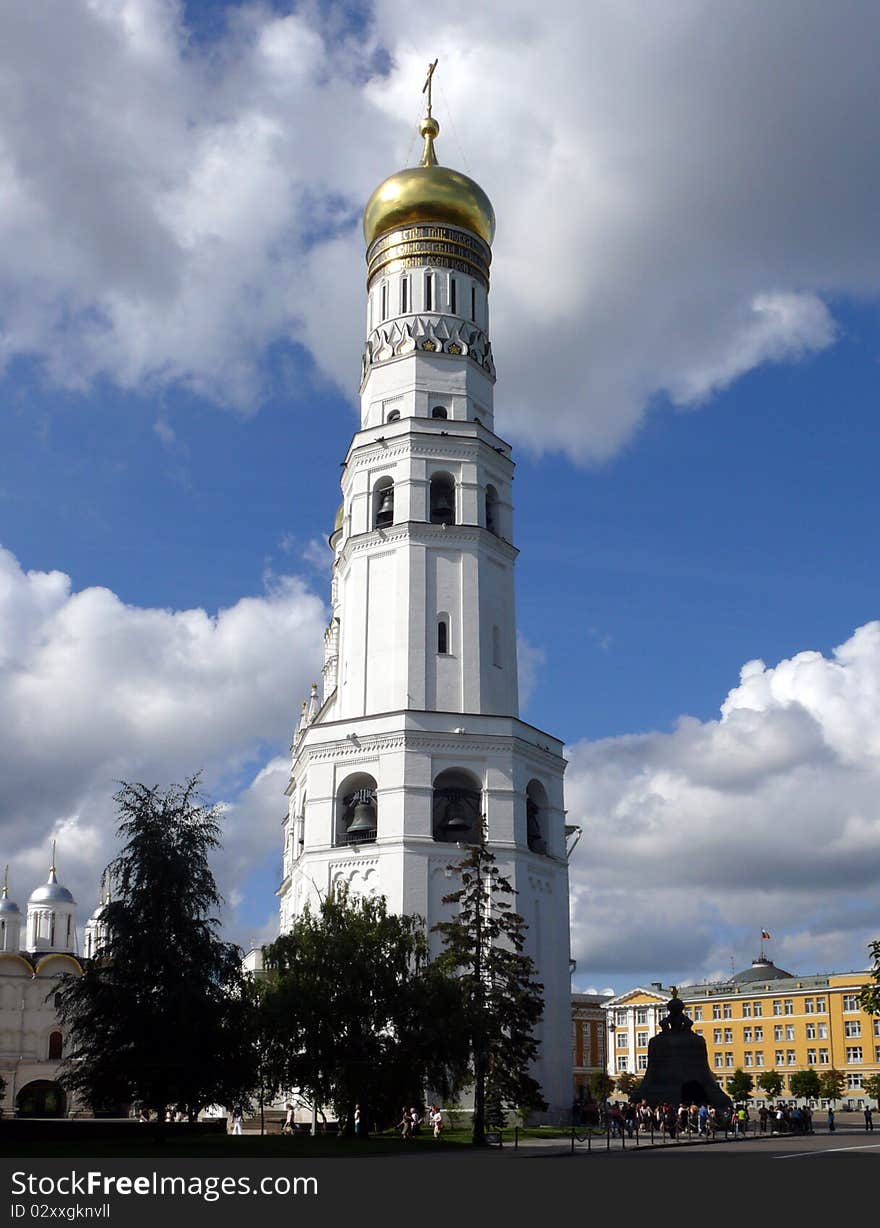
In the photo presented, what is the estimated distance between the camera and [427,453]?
141 ft

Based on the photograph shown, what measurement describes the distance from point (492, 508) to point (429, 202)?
36.0 ft

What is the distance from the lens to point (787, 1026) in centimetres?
9281

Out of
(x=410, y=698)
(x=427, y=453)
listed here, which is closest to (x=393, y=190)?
(x=427, y=453)

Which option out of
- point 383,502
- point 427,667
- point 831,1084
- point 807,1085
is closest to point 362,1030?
point 427,667

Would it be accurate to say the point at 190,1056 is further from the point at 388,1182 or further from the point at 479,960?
the point at 388,1182

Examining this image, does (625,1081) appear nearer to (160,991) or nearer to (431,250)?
(431,250)

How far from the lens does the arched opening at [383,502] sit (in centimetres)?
4309

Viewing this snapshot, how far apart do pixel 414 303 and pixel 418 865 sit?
19333mm

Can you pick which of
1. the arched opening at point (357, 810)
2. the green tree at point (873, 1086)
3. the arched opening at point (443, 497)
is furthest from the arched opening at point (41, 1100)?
the arched opening at point (443, 497)

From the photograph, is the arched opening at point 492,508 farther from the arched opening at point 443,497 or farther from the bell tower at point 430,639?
the arched opening at point 443,497

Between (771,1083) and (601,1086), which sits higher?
(771,1083)

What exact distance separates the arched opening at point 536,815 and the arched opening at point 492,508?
857 centimetres

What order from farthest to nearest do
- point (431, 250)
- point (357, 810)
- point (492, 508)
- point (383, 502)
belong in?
1. point (431, 250)
2. point (492, 508)
3. point (383, 502)
4. point (357, 810)

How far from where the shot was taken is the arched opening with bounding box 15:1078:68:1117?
71.1 meters
